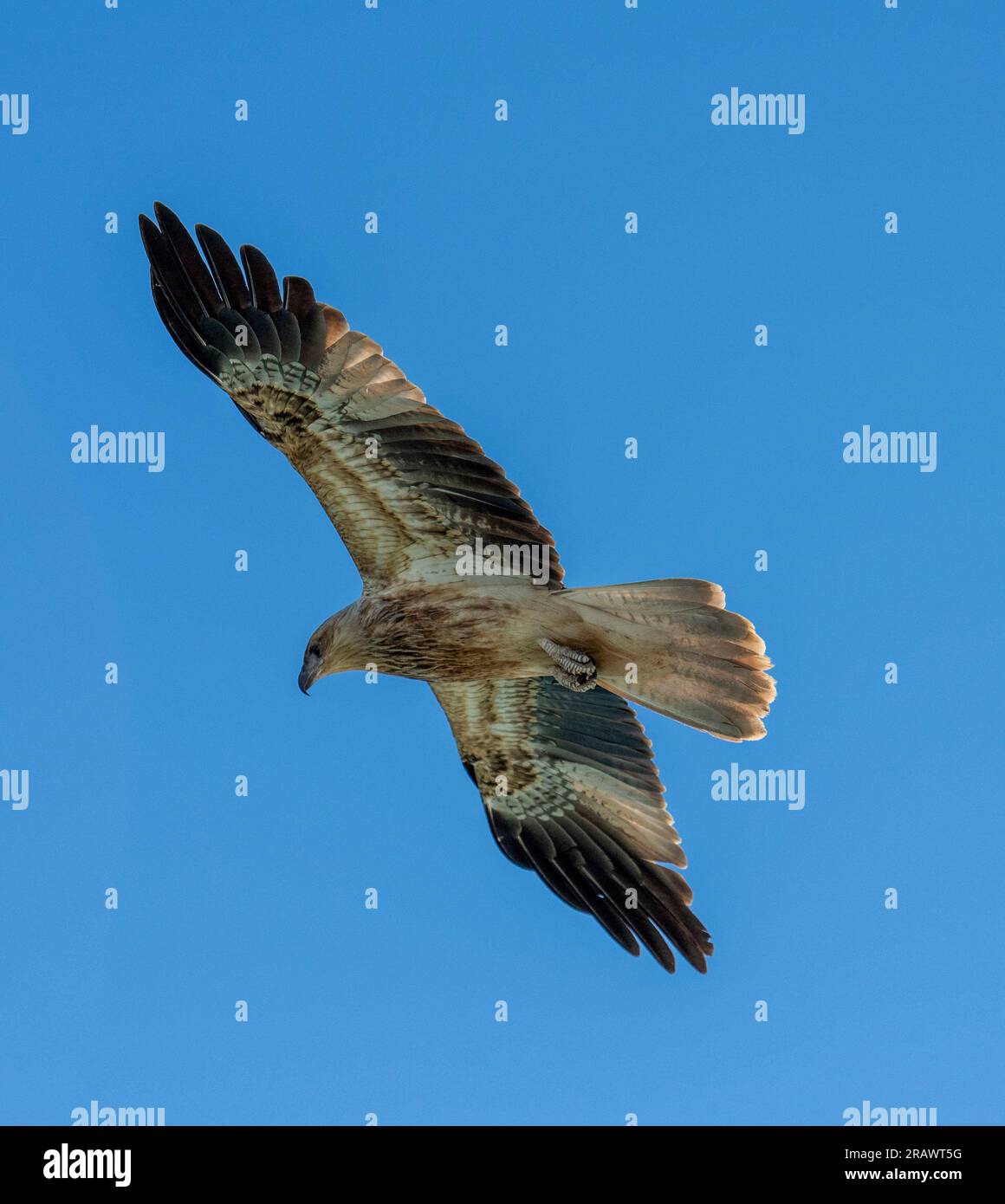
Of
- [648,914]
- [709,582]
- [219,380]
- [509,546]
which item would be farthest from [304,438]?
[648,914]

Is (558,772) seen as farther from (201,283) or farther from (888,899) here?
(201,283)

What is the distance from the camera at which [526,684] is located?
10.5 metres

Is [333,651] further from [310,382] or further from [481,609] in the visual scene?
[310,382]

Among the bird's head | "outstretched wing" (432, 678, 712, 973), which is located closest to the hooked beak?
the bird's head

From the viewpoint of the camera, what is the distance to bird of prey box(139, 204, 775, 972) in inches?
350

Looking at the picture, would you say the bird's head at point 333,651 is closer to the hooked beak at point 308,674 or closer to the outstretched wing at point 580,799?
the hooked beak at point 308,674

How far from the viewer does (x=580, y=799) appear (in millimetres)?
10531

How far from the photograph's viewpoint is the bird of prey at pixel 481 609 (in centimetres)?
889

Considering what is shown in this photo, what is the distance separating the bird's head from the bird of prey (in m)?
0.01

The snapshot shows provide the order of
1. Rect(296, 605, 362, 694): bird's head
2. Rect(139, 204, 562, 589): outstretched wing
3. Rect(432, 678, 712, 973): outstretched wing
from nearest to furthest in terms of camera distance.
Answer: Rect(139, 204, 562, 589): outstretched wing < Rect(296, 605, 362, 694): bird's head < Rect(432, 678, 712, 973): outstretched wing

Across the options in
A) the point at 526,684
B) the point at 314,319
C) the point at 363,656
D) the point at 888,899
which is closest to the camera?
the point at 314,319

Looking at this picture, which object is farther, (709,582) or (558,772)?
(558,772)

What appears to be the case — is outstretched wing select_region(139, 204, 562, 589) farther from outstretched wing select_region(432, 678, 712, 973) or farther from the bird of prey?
outstretched wing select_region(432, 678, 712, 973)

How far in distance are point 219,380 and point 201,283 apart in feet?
1.58
